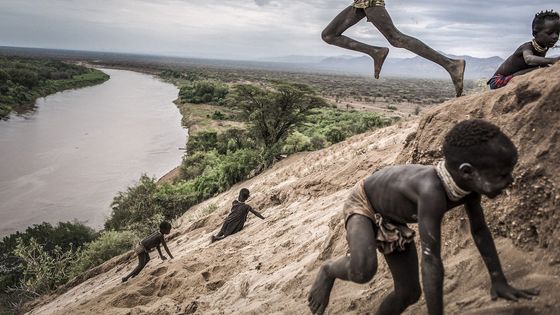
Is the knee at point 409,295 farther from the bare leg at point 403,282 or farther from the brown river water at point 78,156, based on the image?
the brown river water at point 78,156

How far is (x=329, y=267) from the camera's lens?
2672 millimetres

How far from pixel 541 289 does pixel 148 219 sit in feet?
50.2

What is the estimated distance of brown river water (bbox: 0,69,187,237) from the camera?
21.9m

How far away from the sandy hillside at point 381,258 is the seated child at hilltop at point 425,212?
38 cm

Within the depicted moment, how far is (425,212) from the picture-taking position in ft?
7.15

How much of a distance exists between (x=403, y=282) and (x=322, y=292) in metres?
0.46

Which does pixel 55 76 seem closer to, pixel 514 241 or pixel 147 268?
pixel 147 268

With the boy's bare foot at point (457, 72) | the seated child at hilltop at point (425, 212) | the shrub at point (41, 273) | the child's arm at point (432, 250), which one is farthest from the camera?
the shrub at point (41, 273)

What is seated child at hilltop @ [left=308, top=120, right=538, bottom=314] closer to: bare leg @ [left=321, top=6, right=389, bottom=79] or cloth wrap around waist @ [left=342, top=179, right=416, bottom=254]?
cloth wrap around waist @ [left=342, top=179, right=416, bottom=254]

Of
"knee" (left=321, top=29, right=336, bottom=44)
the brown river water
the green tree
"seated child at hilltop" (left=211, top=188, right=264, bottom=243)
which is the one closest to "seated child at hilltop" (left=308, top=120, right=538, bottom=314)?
"knee" (left=321, top=29, right=336, bottom=44)

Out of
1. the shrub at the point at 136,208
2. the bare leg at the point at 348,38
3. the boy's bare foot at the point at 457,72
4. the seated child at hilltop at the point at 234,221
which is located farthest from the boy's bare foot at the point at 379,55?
the shrub at the point at 136,208

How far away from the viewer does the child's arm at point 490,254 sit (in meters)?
2.35

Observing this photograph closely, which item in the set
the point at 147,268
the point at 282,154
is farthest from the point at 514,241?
the point at 282,154

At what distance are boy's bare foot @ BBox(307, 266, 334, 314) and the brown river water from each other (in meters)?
19.4
